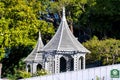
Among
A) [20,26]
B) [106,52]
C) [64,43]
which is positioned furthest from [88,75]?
[20,26]

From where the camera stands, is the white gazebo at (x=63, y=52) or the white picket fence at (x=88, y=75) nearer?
the white picket fence at (x=88, y=75)

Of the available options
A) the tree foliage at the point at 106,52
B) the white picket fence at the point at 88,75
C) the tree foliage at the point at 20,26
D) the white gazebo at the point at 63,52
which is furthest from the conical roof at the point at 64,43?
the white picket fence at the point at 88,75

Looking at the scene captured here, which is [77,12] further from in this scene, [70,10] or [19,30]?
[19,30]

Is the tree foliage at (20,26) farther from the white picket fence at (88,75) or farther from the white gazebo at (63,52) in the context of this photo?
the white picket fence at (88,75)

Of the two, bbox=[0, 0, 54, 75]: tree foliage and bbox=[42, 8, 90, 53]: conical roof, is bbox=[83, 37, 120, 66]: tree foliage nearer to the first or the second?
bbox=[42, 8, 90, 53]: conical roof

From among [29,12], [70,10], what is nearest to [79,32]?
[70,10]

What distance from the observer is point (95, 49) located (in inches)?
1494

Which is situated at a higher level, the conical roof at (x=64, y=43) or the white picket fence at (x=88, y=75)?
the conical roof at (x=64, y=43)

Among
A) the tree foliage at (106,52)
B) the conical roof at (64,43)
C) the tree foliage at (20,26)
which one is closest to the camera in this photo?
the conical roof at (64,43)

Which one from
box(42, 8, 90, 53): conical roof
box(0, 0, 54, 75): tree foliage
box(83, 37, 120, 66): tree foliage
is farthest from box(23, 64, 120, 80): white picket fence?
box(0, 0, 54, 75): tree foliage

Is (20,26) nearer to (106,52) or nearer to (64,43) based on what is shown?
(106,52)

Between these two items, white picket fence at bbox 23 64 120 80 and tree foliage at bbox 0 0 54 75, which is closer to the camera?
white picket fence at bbox 23 64 120 80

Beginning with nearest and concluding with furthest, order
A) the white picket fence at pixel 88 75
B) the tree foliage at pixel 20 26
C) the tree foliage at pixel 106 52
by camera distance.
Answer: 1. the white picket fence at pixel 88 75
2. the tree foliage at pixel 106 52
3. the tree foliage at pixel 20 26

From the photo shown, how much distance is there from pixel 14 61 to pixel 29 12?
6629 mm
